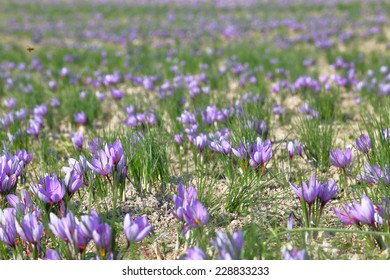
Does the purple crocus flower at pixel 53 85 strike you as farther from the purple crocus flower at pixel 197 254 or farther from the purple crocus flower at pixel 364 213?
the purple crocus flower at pixel 364 213

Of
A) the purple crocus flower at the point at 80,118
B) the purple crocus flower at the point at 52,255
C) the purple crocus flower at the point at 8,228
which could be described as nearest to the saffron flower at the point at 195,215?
the purple crocus flower at the point at 52,255

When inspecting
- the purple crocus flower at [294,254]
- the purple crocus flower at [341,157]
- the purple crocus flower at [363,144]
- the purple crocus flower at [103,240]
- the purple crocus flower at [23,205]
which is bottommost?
the purple crocus flower at [294,254]

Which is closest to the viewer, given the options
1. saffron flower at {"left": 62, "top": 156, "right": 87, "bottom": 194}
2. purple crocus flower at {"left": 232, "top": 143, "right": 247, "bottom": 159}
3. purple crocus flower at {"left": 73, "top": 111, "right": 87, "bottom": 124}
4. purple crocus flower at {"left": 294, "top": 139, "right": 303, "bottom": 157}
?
saffron flower at {"left": 62, "top": 156, "right": 87, "bottom": 194}

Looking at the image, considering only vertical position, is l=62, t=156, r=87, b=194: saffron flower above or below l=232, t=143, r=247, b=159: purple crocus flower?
below

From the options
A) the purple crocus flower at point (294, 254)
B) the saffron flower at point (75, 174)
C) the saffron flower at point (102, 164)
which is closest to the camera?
the purple crocus flower at point (294, 254)

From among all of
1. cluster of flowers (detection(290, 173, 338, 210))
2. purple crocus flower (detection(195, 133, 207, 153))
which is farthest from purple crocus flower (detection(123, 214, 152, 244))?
purple crocus flower (detection(195, 133, 207, 153))

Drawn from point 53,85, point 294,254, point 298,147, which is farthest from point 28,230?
point 53,85

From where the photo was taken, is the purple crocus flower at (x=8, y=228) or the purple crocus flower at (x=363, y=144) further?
the purple crocus flower at (x=363, y=144)

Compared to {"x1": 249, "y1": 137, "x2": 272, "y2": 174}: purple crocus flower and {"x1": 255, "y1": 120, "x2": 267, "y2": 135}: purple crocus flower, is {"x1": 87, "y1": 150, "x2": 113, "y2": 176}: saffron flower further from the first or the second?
{"x1": 255, "y1": 120, "x2": 267, "y2": 135}: purple crocus flower

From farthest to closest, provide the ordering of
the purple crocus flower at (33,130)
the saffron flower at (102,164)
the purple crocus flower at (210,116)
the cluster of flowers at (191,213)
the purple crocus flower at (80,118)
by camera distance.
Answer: the purple crocus flower at (80,118) < the purple crocus flower at (33,130) < the purple crocus flower at (210,116) < the saffron flower at (102,164) < the cluster of flowers at (191,213)
